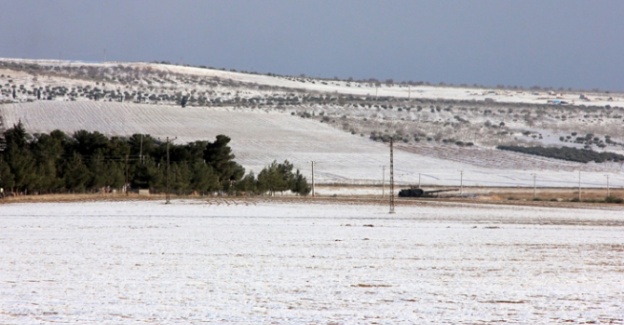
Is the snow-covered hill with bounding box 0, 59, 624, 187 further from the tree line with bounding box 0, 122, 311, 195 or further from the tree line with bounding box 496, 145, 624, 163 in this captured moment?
the tree line with bounding box 0, 122, 311, 195

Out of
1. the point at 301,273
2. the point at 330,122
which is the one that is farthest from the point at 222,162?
the point at 301,273

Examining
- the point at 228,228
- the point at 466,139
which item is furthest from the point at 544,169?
the point at 228,228

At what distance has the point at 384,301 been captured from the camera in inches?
638

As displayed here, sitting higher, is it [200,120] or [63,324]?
[200,120]

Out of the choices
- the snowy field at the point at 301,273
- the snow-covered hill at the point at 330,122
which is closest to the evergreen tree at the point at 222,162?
the snow-covered hill at the point at 330,122

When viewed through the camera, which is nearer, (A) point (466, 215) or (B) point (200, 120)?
(A) point (466, 215)

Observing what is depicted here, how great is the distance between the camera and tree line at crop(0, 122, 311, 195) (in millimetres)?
64500

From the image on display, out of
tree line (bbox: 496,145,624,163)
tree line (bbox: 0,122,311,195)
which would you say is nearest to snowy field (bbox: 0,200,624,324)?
tree line (bbox: 0,122,311,195)

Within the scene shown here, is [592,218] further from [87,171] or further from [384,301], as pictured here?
[384,301]

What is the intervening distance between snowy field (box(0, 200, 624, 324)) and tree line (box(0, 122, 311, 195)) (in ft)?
86.2

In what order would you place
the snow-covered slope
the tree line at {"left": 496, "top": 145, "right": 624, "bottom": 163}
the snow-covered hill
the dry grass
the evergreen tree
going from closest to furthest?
the dry grass → the evergreen tree → the snow-covered slope → the snow-covered hill → the tree line at {"left": 496, "top": 145, "right": 624, "bottom": 163}

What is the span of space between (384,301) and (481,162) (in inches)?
3932

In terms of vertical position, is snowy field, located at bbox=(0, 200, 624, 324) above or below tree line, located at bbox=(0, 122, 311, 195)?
Result: below

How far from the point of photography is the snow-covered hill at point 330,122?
10619 centimetres
